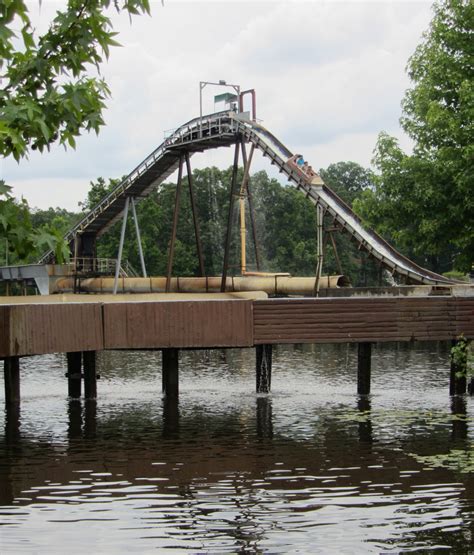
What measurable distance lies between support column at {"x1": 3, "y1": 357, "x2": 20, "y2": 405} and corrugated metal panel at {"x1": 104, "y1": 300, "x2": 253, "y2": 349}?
3.06 metres

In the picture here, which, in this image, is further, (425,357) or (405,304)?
(425,357)

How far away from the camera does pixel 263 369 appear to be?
28469mm

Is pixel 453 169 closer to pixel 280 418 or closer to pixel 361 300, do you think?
pixel 361 300

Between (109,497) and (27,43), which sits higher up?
(27,43)

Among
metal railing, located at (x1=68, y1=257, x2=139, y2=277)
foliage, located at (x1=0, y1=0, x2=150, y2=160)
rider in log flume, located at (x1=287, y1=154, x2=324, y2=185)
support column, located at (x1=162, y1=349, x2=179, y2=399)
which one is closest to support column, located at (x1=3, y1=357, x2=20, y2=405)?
support column, located at (x1=162, y1=349, x2=179, y2=399)

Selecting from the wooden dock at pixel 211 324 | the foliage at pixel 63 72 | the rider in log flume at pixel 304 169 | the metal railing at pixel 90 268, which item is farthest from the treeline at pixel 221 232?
the foliage at pixel 63 72

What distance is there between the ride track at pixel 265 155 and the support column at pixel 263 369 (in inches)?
268

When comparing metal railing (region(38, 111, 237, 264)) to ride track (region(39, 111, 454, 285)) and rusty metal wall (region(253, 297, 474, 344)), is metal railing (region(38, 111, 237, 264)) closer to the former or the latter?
ride track (region(39, 111, 454, 285))

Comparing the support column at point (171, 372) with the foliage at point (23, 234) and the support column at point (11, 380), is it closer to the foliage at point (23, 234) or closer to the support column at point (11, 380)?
the support column at point (11, 380)

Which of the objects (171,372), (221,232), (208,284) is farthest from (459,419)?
(221,232)

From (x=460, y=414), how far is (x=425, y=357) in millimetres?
18251

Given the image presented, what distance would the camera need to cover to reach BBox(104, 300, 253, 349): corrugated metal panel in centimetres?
2503

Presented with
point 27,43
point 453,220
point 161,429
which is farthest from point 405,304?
point 27,43

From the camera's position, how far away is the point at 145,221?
77750 mm
